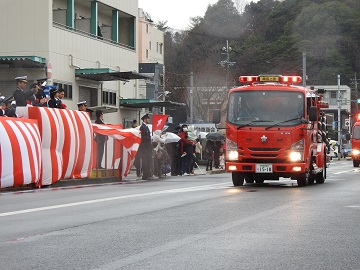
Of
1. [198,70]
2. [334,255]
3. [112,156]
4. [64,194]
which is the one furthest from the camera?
[198,70]

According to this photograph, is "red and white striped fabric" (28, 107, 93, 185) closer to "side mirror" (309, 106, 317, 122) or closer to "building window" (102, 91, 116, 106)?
"side mirror" (309, 106, 317, 122)

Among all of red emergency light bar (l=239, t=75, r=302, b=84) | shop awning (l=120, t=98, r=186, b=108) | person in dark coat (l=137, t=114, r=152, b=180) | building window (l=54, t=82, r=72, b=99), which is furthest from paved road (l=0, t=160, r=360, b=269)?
shop awning (l=120, t=98, r=186, b=108)

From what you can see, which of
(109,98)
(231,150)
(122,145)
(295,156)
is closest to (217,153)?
(109,98)

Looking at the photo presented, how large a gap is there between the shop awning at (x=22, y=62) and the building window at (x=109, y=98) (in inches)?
353

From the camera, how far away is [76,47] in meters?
39.8

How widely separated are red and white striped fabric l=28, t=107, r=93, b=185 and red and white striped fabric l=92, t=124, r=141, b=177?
2072 millimetres

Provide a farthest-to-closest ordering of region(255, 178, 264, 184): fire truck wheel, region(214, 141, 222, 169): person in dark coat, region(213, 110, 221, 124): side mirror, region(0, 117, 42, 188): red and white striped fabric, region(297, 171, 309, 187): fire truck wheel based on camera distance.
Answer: region(214, 141, 222, 169): person in dark coat < region(255, 178, 264, 184): fire truck wheel < region(213, 110, 221, 124): side mirror < region(297, 171, 309, 187): fire truck wheel < region(0, 117, 42, 188): red and white striped fabric

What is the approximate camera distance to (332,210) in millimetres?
13562

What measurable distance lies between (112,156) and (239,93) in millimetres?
6674

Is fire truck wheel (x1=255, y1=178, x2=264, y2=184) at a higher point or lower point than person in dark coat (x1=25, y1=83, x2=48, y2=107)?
lower

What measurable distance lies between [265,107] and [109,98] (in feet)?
80.1

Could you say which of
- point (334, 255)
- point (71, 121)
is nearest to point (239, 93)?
point (71, 121)

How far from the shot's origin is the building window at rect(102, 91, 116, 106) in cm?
4425

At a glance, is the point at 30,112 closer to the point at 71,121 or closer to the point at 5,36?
the point at 71,121
